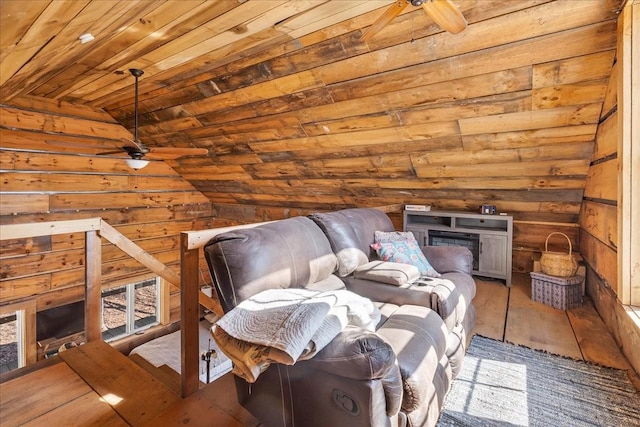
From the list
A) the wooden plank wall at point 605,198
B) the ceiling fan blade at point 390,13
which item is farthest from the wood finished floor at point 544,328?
the ceiling fan blade at point 390,13

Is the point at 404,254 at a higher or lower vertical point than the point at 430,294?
higher

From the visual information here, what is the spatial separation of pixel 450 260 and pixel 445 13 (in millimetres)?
1887

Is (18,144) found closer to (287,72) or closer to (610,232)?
(287,72)

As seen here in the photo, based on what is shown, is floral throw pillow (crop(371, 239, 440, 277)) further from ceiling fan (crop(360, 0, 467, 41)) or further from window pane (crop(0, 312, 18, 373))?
window pane (crop(0, 312, 18, 373))

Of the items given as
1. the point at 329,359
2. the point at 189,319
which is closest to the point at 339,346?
the point at 329,359

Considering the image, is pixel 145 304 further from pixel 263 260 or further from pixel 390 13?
pixel 390 13

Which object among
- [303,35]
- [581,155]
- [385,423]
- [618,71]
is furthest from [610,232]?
[303,35]

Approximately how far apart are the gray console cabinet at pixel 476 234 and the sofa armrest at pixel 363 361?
109 inches

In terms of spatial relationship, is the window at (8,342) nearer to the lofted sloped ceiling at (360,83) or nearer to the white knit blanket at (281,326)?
the lofted sloped ceiling at (360,83)

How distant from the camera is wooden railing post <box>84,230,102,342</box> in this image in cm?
222

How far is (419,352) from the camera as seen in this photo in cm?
139

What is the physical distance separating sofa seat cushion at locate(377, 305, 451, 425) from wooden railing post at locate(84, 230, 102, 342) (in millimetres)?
2058

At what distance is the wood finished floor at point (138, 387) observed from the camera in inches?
61.0

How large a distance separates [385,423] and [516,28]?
7.29 ft
